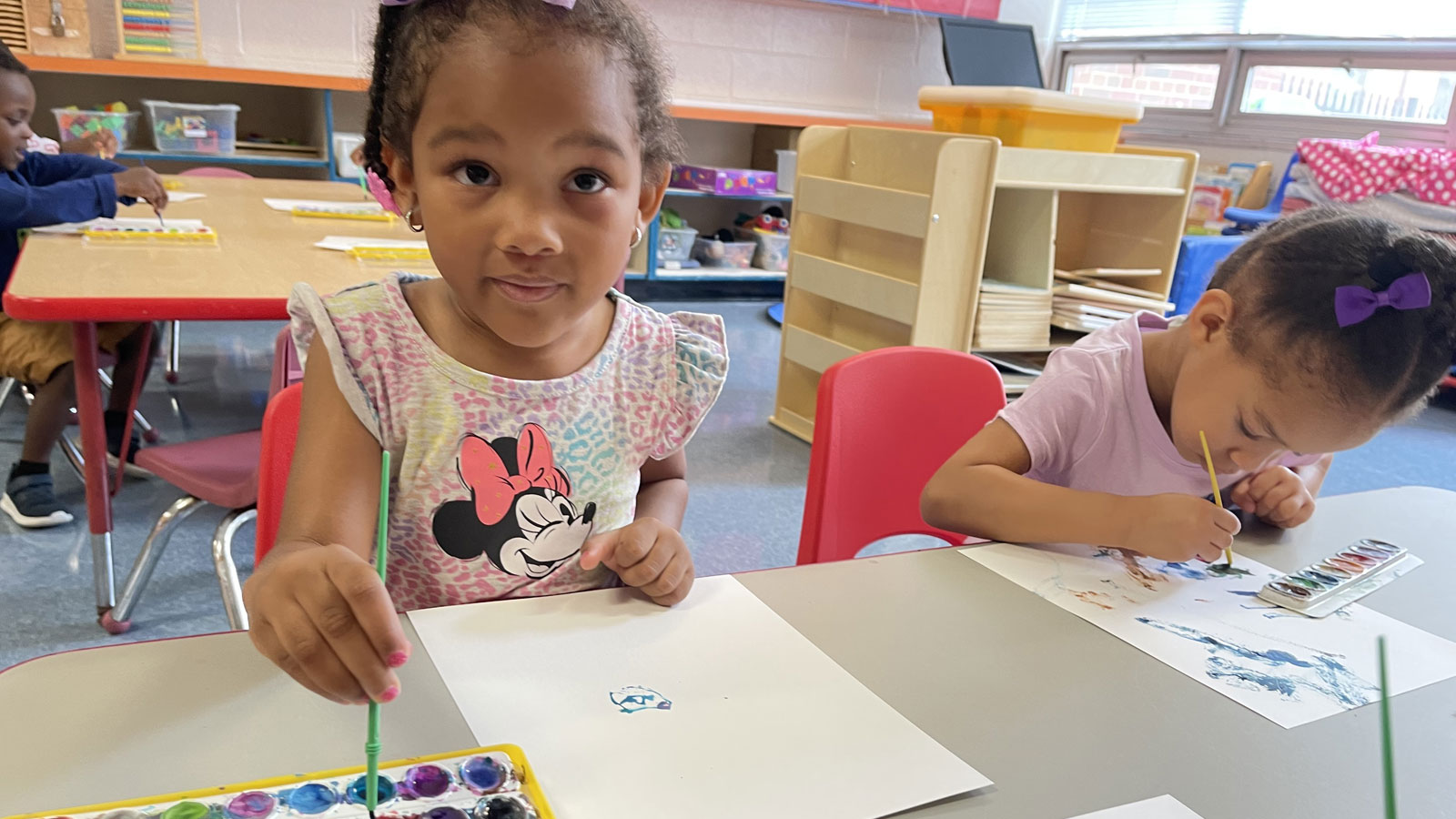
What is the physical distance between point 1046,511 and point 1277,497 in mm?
269

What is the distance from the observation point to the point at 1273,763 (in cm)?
→ 58

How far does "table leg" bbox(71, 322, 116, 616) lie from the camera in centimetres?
140

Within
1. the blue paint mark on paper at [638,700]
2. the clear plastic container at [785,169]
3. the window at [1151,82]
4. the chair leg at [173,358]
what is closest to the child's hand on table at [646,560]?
the blue paint mark on paper at [638,700]

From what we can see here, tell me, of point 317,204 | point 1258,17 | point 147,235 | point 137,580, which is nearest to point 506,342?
point 137,580

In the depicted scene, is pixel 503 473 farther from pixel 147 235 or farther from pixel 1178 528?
pixel 147 235

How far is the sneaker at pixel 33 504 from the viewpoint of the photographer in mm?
1871

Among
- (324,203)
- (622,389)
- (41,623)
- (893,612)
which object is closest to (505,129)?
(622,389)

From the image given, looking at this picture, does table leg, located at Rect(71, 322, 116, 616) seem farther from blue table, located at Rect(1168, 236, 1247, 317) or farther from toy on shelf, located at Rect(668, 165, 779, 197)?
toy on shelf, located at Rect(668, 165, 779, 197)

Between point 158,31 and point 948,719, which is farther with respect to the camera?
point 158,31

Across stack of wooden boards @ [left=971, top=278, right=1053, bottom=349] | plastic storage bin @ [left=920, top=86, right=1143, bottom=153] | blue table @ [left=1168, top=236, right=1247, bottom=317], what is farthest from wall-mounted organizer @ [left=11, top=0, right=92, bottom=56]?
blue table @ [left=1168, top=236, right=1247, bottom=317]

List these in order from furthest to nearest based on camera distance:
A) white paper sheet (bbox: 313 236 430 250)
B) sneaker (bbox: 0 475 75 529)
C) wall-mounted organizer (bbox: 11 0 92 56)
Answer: wall-mounted organizer (bbox: 11 0 92 56) → sneaker (bbox: 0 475 75 529) → white paper sheet (bbox: 313 236 430 250)

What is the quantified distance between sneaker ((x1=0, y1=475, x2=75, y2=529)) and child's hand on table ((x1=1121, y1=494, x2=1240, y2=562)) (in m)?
1.93

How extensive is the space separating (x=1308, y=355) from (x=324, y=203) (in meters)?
2.09

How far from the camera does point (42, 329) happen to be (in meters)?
1.81
